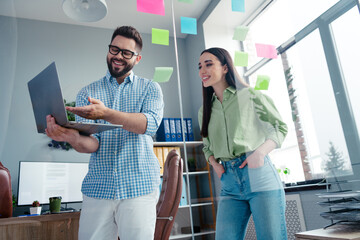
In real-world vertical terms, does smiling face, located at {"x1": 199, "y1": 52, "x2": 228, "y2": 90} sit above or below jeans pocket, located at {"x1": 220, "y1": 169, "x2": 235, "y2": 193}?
above

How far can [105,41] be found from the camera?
1.08m

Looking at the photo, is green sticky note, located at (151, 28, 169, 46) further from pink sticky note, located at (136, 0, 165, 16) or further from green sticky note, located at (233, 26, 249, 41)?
green sticky note, located at (233, 26, 249, 41)

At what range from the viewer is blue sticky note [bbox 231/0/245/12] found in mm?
902

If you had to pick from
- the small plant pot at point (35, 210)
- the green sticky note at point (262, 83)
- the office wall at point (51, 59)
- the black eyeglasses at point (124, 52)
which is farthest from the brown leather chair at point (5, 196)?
the green sticky note at point (262, 83)

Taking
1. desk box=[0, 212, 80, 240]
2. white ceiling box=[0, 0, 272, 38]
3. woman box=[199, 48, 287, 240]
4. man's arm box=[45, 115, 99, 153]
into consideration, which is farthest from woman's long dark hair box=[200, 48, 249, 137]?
desk box=[0, 212, 80, 240]

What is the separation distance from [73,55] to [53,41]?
0.12m

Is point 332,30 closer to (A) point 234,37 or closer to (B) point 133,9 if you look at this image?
(A) point 234,37

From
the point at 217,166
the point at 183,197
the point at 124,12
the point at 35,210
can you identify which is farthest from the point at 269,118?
the point at 35,210

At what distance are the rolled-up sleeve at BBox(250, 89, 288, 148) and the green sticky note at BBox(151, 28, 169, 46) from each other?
1.32 ft

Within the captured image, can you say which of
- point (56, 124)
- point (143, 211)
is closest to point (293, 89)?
point (143, 211)

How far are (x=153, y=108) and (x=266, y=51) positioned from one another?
0.41 metres

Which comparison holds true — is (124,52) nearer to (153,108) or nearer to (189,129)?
(153,108)

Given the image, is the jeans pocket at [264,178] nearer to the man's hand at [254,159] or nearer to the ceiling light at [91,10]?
the man's hand at [254,159]

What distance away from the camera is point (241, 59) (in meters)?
0.87
